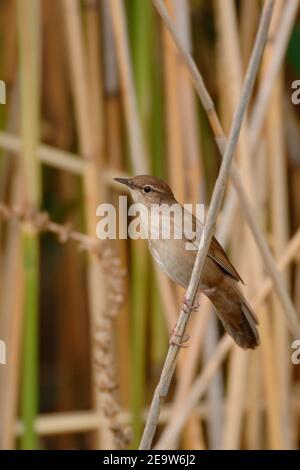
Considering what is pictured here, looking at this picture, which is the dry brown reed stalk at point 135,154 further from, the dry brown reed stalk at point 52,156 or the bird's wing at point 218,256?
the bird's wing at point 218,256

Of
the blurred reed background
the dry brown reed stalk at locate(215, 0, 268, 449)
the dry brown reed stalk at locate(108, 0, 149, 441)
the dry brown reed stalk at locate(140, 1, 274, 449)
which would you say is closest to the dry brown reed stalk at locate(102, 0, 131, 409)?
the blurred reed background

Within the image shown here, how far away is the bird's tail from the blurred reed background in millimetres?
158

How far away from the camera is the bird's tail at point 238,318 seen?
4.09 feet

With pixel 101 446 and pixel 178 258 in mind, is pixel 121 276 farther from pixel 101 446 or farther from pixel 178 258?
pixel 101 446

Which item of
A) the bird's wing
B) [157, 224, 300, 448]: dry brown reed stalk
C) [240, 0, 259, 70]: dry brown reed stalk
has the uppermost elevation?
[240, 0, 259, 70]: dry brown reed stalk

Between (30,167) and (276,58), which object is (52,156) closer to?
(30,167)

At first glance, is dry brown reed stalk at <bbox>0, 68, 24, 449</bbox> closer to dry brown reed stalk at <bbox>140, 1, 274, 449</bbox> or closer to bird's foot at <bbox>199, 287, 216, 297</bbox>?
bird's foot at <bbox>199, 287, 216, 297</bbox>

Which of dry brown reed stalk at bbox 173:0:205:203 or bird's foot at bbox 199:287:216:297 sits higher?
dry brown reed stalk at bbox 173:0:205:203

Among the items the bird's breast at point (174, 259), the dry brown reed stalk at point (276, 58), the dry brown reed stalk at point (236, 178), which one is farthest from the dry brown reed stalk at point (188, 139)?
the bird's breast at point (174, 259)

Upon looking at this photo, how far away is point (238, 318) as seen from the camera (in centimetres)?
127

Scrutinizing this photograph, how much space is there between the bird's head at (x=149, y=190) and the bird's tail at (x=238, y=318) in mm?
160

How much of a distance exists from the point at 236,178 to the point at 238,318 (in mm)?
201

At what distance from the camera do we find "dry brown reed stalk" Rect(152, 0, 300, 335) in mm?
1108

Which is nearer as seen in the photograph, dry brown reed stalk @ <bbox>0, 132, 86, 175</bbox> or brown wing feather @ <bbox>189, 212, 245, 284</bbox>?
brown wing feather @ <bbox>189, 212, 245, 284</bbox>
